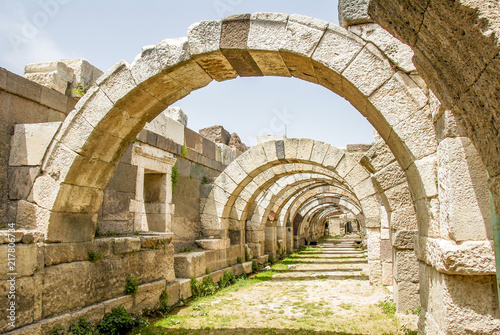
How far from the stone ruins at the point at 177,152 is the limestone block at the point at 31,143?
0.7 inches

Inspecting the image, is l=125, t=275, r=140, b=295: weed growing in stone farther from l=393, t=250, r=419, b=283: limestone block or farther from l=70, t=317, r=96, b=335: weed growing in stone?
l=393, t=250, r=419, b=283: limestone block

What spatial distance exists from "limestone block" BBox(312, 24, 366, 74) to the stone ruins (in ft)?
0.04

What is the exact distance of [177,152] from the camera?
7738 mm

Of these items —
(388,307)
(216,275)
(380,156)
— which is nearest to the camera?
Result: (380,156)

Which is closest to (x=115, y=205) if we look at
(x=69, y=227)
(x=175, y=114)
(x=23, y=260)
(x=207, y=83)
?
(x=69, y=227)

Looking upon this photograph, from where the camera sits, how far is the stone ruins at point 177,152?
181cm

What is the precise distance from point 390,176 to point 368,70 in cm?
179

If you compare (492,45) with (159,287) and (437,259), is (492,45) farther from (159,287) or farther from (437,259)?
(159,287)

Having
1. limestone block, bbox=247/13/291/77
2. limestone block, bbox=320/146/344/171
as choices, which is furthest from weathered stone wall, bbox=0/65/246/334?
limestone block, bbox=320/146/344/171

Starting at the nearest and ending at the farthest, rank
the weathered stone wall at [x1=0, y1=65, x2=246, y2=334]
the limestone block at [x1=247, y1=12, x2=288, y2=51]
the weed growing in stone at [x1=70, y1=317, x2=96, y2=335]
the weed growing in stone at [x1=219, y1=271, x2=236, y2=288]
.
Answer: the limestone block at [x1=247, y1=12, x2=288, y2=51] < the weathered stone wall at [x1=0, y1=65, x2=246, y2=334] < the weed growing in stone at [x1=70, y1=317, x2=96, y2=335] < the weed growing in stone at [x1=219, y1=271, x2=236, y2=288]

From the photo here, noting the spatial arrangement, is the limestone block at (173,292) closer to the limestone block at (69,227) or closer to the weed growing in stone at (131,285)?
the weed growing in stone at (131,285)

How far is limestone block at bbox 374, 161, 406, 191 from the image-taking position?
4.63 meters

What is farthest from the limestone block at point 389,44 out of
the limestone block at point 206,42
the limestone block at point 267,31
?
the limestone block at point 206,42

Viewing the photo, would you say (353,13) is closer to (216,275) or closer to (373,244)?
(216,275)
